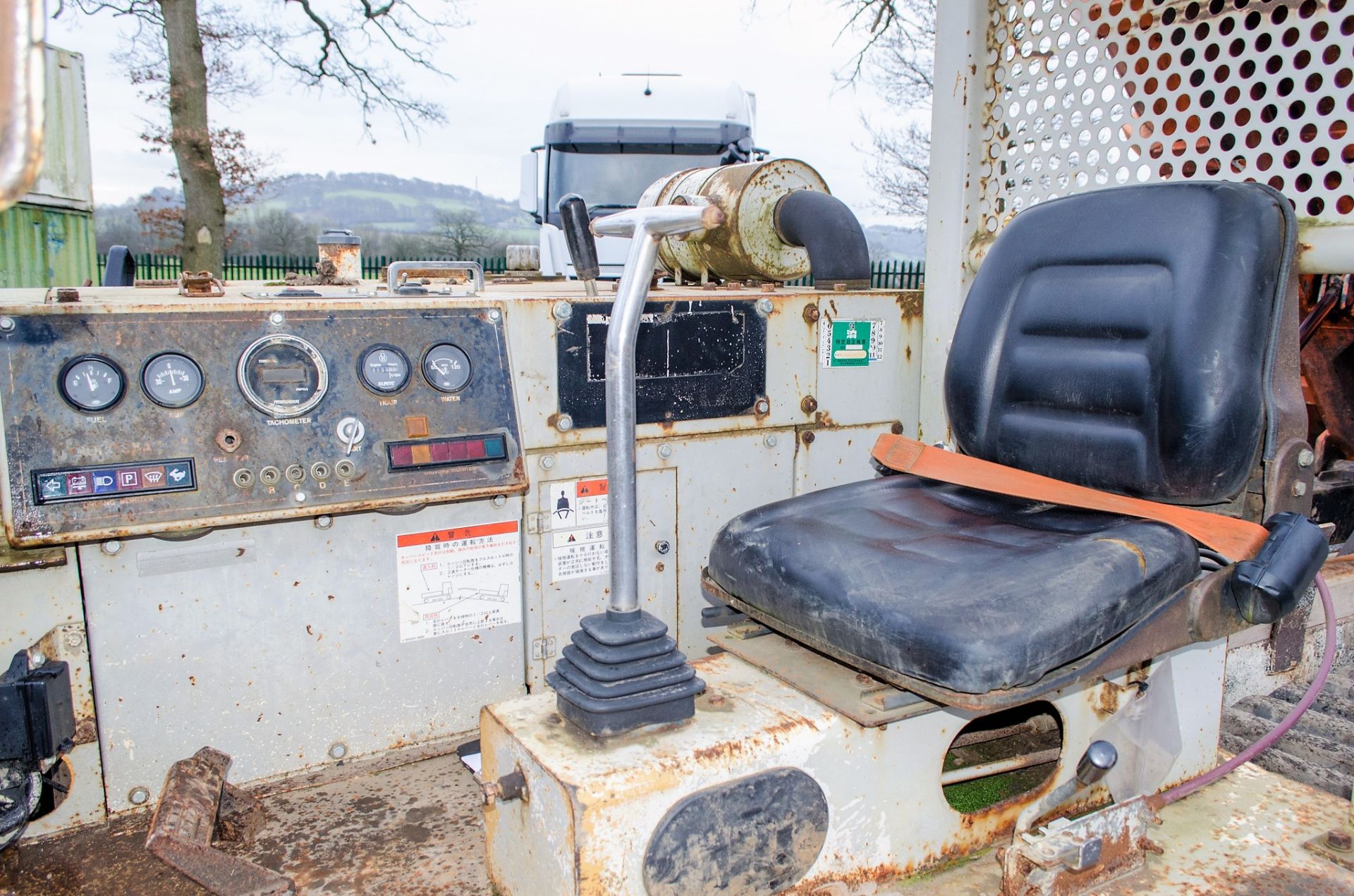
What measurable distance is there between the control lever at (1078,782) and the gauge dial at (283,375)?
140cm

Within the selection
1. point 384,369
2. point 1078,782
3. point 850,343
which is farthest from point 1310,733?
point 384,369

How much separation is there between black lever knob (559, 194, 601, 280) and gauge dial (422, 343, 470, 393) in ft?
1.04

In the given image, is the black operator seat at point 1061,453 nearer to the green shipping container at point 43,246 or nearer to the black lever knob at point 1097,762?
the black lever knob at point 1097,762

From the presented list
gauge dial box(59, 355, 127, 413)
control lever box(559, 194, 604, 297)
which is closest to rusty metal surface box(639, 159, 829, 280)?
control lever box(559, 194, 604, 297)

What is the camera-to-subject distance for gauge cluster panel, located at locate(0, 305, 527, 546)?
160 centimetres

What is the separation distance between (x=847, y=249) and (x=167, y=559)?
156 centimetres

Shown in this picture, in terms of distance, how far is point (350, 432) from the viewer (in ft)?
5.98

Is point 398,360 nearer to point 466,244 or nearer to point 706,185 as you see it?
point 706,185

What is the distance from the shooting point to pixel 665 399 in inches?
84.7

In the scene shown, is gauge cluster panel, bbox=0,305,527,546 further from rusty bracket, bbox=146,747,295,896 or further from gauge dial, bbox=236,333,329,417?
rusty bracket, bbox=146,747,295,896

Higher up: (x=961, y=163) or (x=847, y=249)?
(x=961, y=163)

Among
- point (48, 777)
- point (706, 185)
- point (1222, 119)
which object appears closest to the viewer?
point (48, 777)

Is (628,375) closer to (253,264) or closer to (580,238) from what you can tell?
(580,238)

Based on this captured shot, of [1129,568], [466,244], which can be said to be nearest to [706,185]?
[1129,568]
